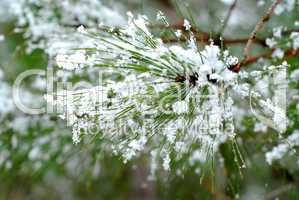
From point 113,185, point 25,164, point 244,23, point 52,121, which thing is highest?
point 244,23

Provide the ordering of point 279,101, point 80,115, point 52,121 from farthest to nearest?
point 52,121 → point 279,101 → point 80,115

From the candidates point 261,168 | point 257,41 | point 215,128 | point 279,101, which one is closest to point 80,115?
point 215,128

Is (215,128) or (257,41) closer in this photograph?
(215,128)

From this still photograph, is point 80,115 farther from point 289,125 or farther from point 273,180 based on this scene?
point 273,180

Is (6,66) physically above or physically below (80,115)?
above

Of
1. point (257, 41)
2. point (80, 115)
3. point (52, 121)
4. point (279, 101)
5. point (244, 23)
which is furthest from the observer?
point (244, 23)

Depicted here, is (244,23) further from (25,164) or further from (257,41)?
(25,164)

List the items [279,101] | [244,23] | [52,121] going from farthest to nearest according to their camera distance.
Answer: [244,23]
[52,121]
[279,101]

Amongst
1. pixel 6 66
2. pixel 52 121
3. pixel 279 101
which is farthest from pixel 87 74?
pixel 6 66

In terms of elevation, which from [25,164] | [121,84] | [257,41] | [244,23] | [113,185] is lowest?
[113,185]
